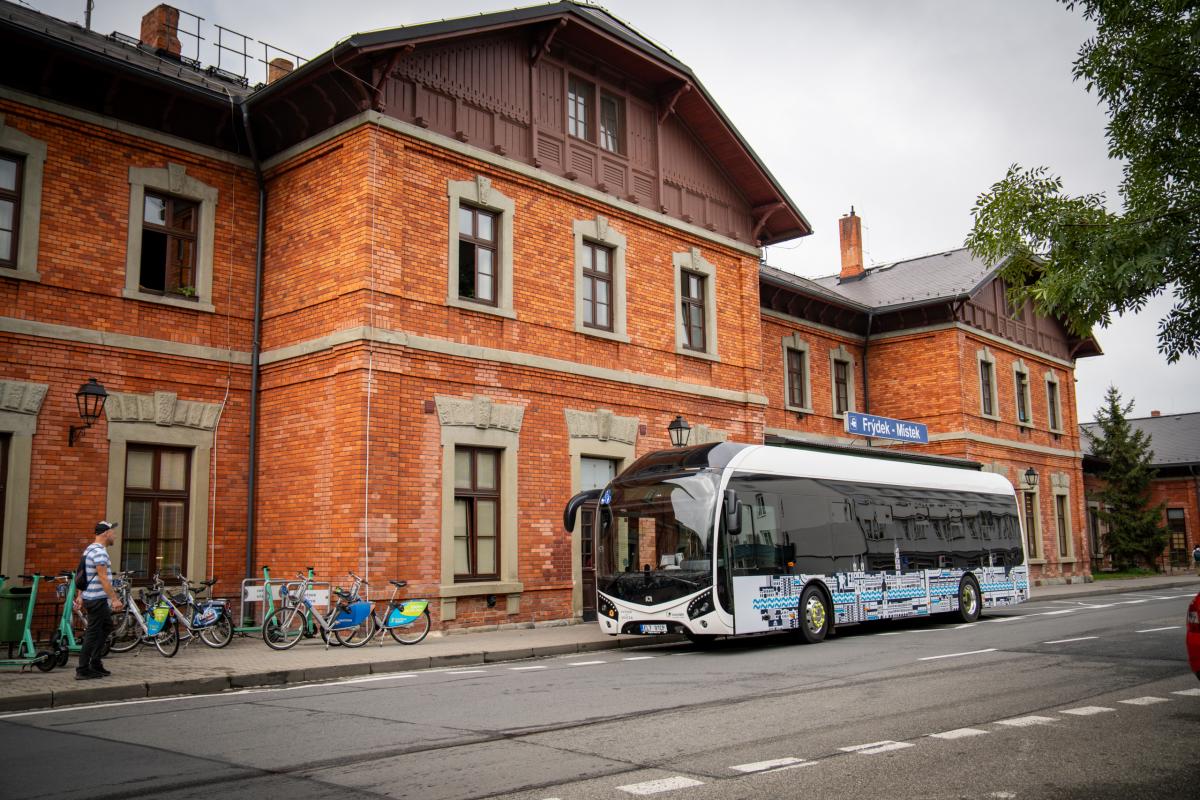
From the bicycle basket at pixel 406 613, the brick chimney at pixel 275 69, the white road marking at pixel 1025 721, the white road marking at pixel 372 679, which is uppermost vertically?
the brick chimney at pixel 275 69

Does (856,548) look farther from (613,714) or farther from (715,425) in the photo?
(613,714)

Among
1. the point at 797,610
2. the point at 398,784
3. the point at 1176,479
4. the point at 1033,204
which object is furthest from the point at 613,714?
the point at 1176,479

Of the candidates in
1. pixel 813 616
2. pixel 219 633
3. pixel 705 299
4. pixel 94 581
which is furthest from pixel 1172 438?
pixel 94 581

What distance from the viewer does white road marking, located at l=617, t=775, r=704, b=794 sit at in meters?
5.76

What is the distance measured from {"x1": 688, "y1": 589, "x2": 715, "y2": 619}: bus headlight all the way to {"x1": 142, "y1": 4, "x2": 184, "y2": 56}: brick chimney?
14377 millimetres

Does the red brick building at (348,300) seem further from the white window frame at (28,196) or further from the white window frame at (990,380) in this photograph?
the white window frame at (990,380)

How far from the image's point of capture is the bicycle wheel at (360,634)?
1451 cm

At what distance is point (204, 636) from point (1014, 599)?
15352 mm

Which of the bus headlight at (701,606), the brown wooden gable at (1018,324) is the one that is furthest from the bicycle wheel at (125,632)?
the brown wooden gable at (1018,324)

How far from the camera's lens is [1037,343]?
3647 centimetres

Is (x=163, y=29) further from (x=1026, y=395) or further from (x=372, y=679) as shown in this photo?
(x=1026, y=395)

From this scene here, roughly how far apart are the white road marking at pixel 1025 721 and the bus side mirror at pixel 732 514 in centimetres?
618

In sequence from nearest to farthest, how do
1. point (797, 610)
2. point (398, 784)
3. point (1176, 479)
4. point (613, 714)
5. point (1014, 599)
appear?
point (398, 784) → point (613, 714) → point (797, 610) → point (1014, 599) → point (1176, 479)

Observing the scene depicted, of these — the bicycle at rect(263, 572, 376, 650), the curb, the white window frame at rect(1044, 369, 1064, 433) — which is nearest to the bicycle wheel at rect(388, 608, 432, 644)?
the bicycle at rect(263, 572, 376, 650)
